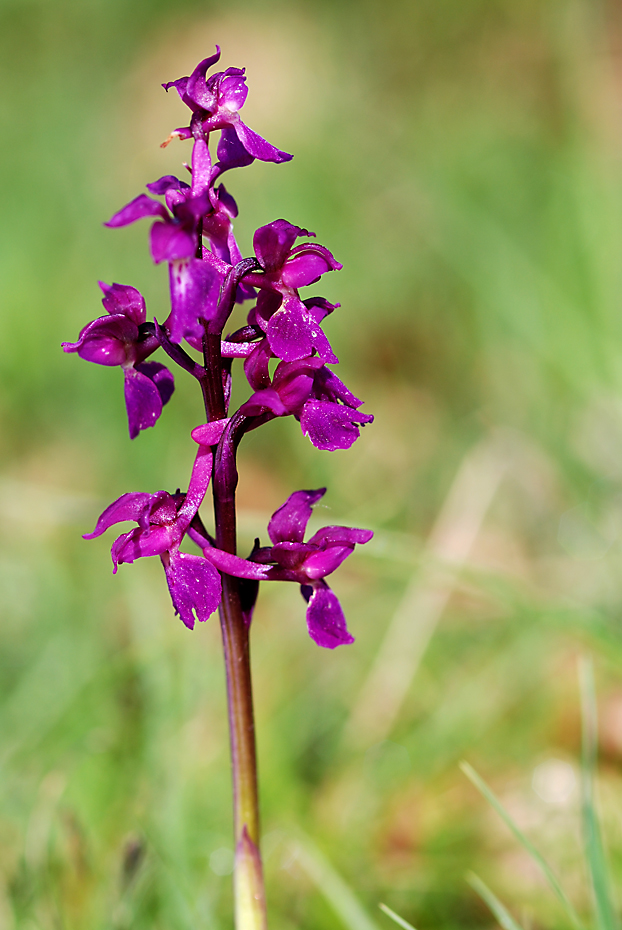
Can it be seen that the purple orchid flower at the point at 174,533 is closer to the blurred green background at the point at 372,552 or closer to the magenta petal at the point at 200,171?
the magenta petal at the point at 200,171

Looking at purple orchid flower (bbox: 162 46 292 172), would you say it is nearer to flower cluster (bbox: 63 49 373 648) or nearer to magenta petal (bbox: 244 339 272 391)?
flower cluster (bbox: 63 49 373 648)

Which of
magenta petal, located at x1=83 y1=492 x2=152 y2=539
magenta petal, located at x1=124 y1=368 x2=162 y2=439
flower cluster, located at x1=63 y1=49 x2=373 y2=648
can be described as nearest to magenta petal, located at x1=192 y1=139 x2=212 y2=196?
flower cluster, located at x1=63 y1=49 x2=373 y2=648

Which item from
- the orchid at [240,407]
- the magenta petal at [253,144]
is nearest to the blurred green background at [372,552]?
the orchid at [240,407]

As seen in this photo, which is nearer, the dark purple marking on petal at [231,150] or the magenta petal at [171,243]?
the magenta petal at [171,243]

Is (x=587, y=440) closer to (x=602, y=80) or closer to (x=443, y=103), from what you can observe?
(x=602, y=80)

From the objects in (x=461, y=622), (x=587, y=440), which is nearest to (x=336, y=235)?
(x=587, y=440)

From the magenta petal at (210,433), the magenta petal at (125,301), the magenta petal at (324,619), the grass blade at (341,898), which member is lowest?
the grass blade at (341,898)

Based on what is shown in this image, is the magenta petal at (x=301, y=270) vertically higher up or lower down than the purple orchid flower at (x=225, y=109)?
lower down

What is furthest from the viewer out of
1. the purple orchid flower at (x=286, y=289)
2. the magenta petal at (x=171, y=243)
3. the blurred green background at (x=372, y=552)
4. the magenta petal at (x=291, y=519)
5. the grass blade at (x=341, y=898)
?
A: the blurred green background at (x=372, y=552)
